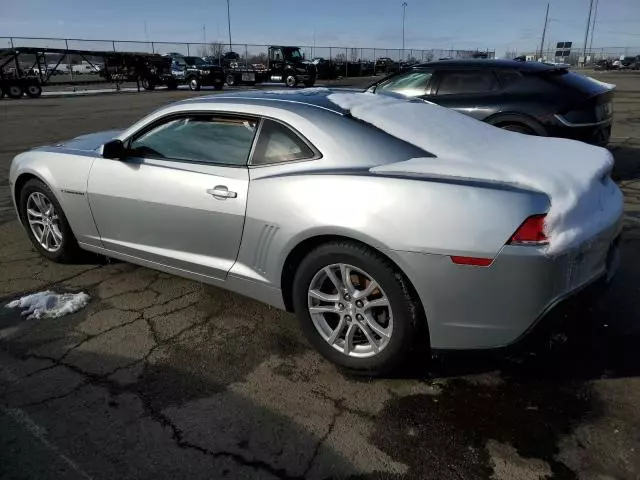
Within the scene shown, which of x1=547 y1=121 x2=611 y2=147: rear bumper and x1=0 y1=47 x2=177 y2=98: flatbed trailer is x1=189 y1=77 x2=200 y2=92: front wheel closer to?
x1=0 y1=47 x2=177 y2=98: flatbed trailer

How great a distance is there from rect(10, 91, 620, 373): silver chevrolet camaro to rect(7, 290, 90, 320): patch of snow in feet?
1.36

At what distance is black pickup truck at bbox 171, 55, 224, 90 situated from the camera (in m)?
29.1

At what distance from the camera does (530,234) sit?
2242mm

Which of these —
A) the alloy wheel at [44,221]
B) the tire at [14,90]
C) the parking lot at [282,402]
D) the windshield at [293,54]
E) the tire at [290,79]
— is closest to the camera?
the parking lot at [282,402]

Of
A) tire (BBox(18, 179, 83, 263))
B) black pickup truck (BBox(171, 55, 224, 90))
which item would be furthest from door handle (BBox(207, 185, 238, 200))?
black pickup truck (BBox(171, 55, 224, 90))

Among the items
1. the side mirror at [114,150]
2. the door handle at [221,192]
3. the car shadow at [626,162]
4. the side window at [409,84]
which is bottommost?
the car shadow at [626,162]

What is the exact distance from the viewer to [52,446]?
7.62 ft

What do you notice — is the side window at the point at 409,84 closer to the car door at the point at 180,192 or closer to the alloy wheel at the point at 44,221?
the car door at the point at 180,192

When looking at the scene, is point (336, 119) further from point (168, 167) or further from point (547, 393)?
point (547, 393)

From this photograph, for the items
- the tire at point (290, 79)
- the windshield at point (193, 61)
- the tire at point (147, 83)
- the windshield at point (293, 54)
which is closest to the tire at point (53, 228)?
the tire at point (290, 79)

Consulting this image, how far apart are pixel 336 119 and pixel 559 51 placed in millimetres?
86225

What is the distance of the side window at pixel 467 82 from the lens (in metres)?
6.81

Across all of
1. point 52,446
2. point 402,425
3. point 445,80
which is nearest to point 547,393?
point 402,425

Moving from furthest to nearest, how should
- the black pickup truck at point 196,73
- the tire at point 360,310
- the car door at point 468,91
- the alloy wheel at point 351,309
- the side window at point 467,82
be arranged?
the black pickup truck at point 196,73, the side window at point 467,82, the car door at point 468,91, the alloy wheel at point 351,309, the tire at point 360,310
